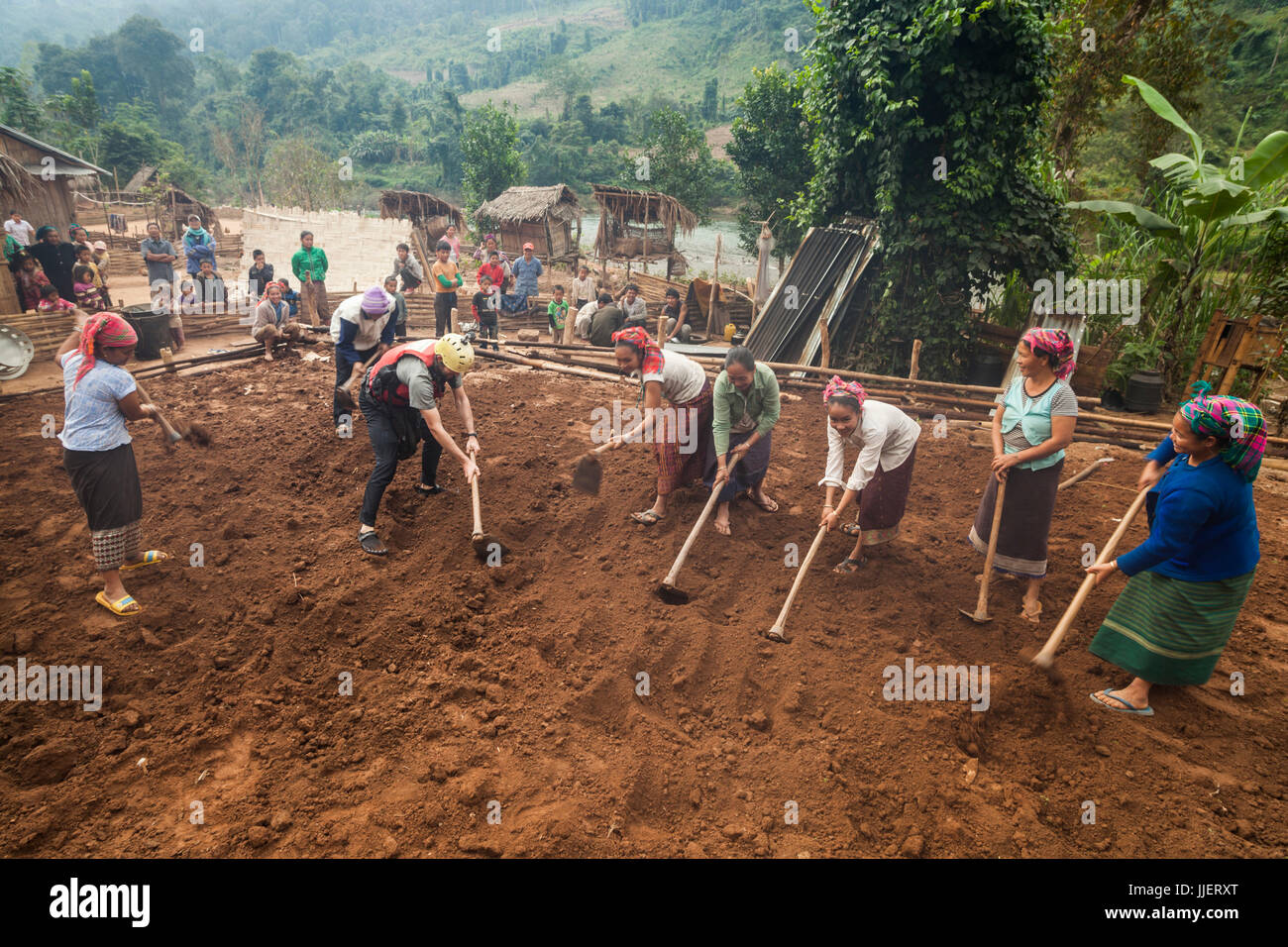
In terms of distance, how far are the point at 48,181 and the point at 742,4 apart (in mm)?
71850

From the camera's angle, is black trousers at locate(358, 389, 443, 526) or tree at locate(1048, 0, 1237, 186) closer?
black trousers at locate(358, 389, 443, 526)

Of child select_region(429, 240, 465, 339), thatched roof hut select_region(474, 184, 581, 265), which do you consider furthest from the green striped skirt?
thatched roof hut select_region(474, 184, 581, 265)

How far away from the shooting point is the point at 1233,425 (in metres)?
2.69

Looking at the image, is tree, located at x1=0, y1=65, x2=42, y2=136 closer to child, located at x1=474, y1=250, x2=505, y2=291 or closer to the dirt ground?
child, located at x1=474, y1=250, x2=505, y2=291

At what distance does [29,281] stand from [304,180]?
2621 cm

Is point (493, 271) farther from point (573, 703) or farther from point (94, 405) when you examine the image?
point (573, 703)

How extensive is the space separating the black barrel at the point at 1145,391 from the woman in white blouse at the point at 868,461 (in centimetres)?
563

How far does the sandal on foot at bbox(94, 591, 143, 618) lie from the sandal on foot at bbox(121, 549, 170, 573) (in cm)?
33

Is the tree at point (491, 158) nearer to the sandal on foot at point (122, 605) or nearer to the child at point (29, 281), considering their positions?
the child at point (29, 281)

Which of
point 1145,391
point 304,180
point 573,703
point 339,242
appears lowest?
point 573,703

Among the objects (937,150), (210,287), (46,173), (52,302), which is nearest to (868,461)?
(937,150)

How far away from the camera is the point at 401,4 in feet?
371

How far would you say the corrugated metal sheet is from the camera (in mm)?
9266

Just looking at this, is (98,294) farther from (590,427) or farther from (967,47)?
(967,47)
